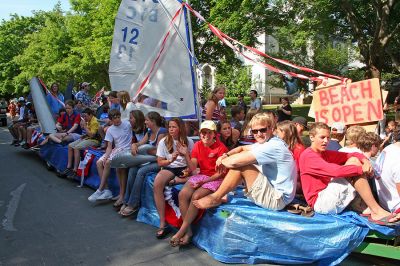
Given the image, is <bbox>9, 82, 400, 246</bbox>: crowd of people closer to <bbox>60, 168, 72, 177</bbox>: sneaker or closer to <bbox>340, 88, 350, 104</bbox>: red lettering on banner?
<bbox>340, 88, 350, 104</bbox>: red lettering on banner

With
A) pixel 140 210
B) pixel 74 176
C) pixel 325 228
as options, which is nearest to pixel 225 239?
pixel 325 228

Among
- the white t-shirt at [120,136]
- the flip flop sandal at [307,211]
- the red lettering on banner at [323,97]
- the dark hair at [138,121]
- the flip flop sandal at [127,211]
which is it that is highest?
the red lettering on banner at [323,97]

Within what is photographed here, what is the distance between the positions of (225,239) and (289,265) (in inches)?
28.0

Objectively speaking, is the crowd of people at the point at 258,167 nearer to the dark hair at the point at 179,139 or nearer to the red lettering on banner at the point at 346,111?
the dark hair at the point at 179,139

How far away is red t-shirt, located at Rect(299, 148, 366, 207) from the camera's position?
13.2ft

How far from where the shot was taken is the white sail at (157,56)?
6.72m

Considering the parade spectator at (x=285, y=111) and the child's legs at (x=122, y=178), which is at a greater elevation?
the parade spectator at (x=285, y=111)

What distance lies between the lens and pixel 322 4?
13.0 meters

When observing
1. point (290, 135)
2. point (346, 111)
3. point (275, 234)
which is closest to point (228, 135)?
point (290, 135)

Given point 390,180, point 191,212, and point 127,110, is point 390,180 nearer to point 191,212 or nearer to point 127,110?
point 191,212

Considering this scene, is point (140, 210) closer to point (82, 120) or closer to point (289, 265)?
point (289, 265)

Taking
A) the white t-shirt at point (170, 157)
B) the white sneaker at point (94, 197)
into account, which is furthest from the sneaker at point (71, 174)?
the white t-shirt at point (170, 157)

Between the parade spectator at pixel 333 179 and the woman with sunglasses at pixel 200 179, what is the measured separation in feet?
3.45

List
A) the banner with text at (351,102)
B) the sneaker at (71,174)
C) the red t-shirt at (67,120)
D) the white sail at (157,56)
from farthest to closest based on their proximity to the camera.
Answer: the red t-shirt at (67,120), the sneaker at (71,174), the white sail at (157,56), the banner with text at (351,102)
